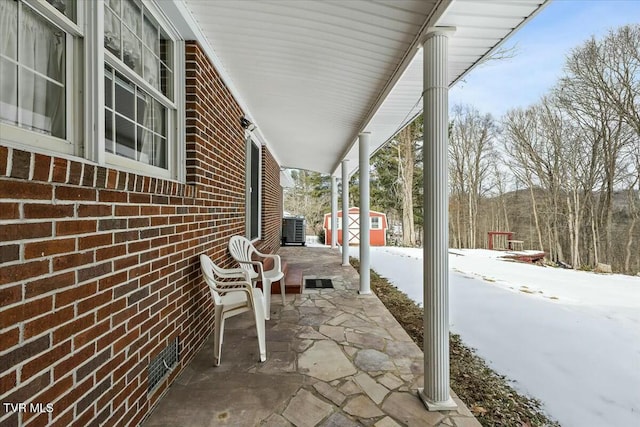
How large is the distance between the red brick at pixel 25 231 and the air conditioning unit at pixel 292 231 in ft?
34.5

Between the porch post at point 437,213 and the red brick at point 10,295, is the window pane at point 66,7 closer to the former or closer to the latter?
the red brick at point 10,295

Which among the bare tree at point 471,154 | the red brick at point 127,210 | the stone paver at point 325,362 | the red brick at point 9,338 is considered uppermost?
the bare tree at point 471,154

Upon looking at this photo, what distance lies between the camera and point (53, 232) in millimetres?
1131

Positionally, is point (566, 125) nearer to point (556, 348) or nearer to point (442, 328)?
point (556, 348)

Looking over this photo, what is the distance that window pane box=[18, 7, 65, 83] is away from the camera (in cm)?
115

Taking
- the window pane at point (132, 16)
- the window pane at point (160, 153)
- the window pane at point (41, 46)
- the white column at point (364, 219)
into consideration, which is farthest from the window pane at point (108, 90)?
the white column at point (364, 219)

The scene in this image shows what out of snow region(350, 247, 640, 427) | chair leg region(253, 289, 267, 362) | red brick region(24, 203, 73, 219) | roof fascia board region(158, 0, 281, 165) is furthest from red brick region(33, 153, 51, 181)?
snow region(350, 247, 640, 427)

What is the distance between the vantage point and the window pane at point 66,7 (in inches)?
50.9

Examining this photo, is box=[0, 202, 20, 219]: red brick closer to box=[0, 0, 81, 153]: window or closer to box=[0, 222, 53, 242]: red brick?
box=[0, 222, 53, 242]: red brick

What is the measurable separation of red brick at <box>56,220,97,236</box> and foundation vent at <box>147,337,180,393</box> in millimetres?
1073

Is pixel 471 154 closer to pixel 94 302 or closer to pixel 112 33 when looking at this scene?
pixel 112 33

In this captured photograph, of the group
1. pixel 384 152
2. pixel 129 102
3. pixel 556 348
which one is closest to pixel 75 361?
pixel 129 102

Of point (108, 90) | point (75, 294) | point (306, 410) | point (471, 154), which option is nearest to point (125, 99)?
point (108, 90)

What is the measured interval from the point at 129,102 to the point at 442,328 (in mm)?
2575
